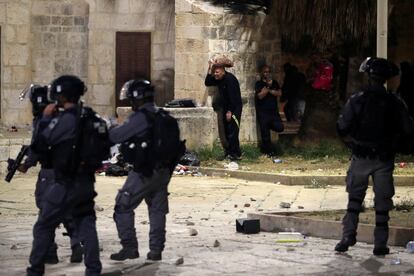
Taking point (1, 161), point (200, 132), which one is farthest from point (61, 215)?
point (200, 132)

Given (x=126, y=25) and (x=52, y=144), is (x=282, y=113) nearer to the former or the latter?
(x=126, y=25)

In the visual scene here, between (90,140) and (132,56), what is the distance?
53.8ft

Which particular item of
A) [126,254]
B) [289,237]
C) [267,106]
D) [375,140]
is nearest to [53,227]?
[126,254]

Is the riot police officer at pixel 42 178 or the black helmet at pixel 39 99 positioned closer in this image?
the riot police officer at pixel 42 178

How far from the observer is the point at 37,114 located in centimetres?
1195

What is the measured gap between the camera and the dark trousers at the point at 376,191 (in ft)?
40.5

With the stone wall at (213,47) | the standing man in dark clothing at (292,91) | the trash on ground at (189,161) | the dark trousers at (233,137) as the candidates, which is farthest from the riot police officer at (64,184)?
the standing man in dark clothing at (292,91)

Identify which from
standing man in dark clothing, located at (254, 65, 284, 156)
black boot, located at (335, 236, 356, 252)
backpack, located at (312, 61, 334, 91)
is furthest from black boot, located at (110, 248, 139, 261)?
backpack, located at (312, 61, 334, 91)

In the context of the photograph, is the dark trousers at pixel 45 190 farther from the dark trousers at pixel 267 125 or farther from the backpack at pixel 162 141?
the dark trousers at pixel 267 125

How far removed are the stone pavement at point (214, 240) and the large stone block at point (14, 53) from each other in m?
8.60

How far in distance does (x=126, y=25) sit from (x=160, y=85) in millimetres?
1376

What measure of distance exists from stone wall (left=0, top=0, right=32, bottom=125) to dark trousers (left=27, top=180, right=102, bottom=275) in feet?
55.2

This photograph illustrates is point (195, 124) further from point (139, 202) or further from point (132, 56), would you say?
point (139, 202)

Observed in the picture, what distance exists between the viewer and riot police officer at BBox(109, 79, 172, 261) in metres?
11.6
